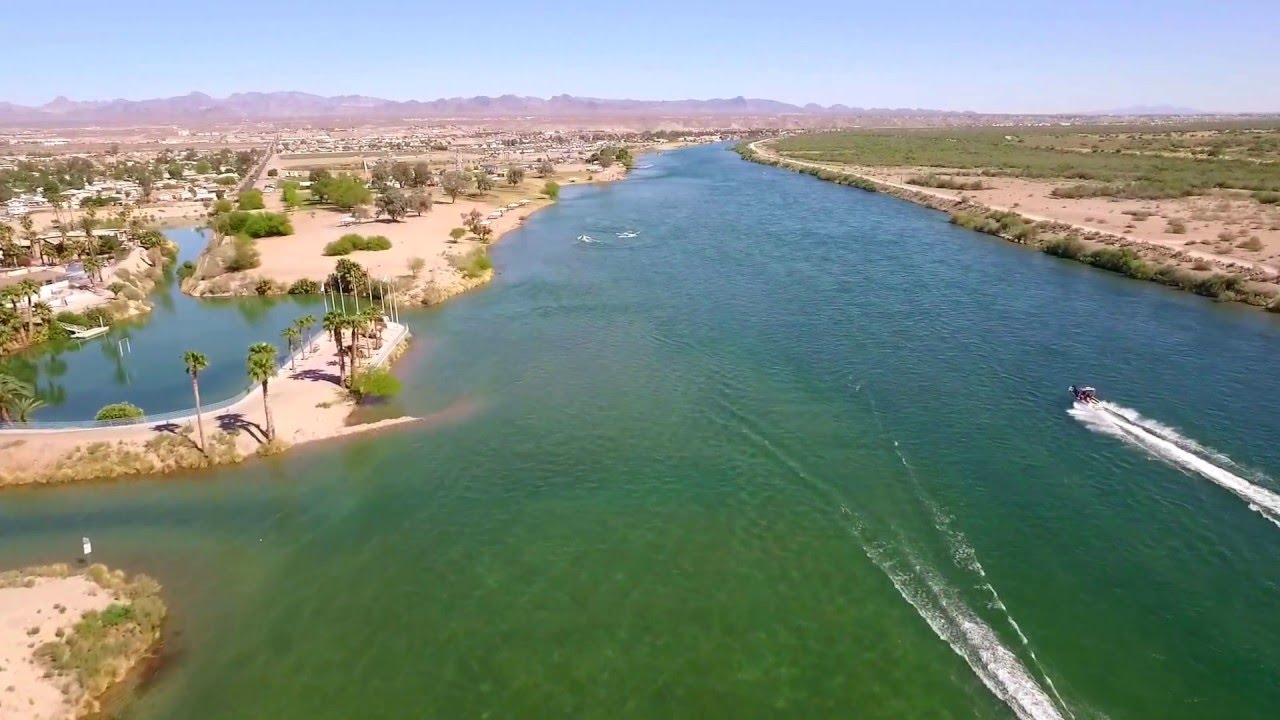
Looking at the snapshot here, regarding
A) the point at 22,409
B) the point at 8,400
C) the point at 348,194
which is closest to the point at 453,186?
the point at 348,194

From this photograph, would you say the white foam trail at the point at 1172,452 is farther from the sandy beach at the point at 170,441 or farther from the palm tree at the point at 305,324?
Answer: the palm tree at the point at 305,324

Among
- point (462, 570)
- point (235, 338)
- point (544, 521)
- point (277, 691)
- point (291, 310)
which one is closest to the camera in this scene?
point (277, 691)

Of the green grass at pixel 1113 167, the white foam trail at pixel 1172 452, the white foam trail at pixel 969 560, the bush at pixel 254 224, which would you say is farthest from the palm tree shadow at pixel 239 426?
the green grass at pixel 1113 167

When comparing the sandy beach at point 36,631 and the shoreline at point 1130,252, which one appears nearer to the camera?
the sandy beach at point 36,631

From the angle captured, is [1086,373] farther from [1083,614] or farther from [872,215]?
[872,215]

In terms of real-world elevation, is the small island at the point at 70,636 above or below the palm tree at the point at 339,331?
below

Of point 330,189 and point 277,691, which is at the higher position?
point 330,189

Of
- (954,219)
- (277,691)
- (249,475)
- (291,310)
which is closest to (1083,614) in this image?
(277,691)

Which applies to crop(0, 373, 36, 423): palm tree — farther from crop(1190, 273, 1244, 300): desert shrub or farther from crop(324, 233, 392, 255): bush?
crop(1190, 273, 1244, 300): desert shrub
